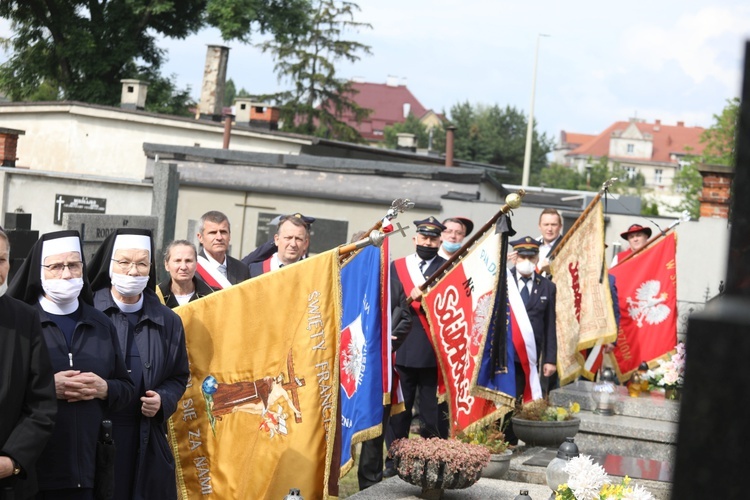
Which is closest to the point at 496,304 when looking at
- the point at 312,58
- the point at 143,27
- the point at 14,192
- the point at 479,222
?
the point at 479,222

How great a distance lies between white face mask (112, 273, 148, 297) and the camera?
18.2 feet

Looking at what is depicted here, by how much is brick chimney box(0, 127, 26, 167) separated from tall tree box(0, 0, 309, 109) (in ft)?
61.2

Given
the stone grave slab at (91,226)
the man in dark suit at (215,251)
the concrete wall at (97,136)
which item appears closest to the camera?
the man in dark suit at (215,251)

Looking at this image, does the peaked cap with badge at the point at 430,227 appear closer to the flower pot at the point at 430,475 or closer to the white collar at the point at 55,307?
the flower pot at the point at 430,475

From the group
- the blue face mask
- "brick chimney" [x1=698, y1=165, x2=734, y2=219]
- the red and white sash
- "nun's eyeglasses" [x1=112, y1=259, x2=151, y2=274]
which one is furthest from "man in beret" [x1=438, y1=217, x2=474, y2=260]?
"brick chimney" [x1=698, y1=165, x2=734, y2=219]

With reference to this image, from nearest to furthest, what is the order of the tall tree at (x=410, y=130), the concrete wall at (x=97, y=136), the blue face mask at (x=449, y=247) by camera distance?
1. the blue face mask at (x=449, y=247)
2. the concrete wall at (x=97, y=136)
3. the tall tree at (x=410, y=130)

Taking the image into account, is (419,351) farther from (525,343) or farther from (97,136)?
(97,136)

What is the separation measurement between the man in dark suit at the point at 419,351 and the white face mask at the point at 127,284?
3.76 m

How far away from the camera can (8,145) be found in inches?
744

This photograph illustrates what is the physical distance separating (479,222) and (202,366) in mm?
11655

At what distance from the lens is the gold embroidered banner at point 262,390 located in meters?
6.44

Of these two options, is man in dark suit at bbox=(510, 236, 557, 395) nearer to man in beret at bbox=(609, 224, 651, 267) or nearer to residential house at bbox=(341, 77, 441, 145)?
man in beret at bbox=(609, 224, 651, 267)

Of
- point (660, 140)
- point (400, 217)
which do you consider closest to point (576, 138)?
point (660, 140)

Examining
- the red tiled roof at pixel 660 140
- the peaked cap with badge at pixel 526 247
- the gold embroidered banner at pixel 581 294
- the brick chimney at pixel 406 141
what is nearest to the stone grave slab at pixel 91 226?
the peaked cap with badge at pixel 526 247
